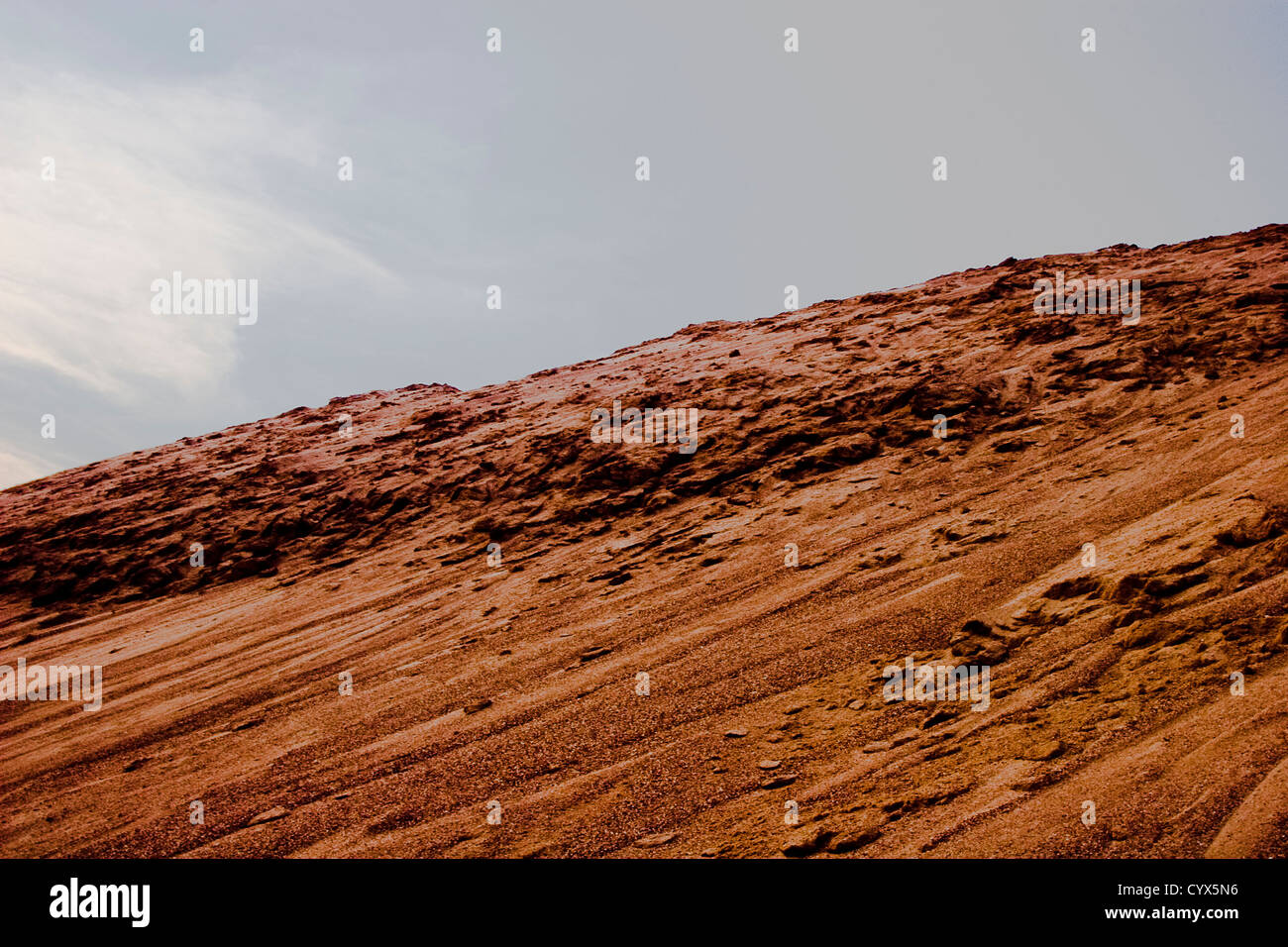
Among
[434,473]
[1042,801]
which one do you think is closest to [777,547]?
[1042,801]

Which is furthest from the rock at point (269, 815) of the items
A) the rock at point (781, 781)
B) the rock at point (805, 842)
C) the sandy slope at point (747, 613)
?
the rock at point (805, 842)

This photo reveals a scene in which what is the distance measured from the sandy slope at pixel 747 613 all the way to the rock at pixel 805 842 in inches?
0.7

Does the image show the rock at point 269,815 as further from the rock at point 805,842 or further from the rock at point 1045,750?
the rock at point 1045,750

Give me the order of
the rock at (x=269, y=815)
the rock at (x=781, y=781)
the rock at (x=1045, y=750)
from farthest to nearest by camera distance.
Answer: the rock at (x=269, y=815)
the rock at (x=781, y=781)
the rock at (x=1045, y=750)

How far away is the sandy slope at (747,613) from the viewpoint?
487 cm

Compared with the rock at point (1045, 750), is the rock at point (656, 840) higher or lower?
lower

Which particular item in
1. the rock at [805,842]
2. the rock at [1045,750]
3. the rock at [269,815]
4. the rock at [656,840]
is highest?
the rock at [1045,750]

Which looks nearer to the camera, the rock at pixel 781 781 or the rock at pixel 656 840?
the rock at pixel 656 840

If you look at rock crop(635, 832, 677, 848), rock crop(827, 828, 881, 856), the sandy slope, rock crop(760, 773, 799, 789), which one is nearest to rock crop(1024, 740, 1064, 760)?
the sandy slope

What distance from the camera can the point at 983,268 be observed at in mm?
20516

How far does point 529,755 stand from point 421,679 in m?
2.58

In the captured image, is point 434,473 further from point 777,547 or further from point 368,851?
point 368,851

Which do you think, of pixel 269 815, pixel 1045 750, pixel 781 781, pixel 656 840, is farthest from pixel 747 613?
pixel 269 815
